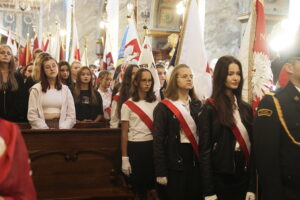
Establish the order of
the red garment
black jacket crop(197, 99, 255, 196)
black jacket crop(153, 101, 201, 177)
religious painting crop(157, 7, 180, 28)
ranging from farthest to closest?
religious painting crop(157, 7, 180, 28), black jacket crop(153, 101, 201, 177), black jacket crop(197, 99, 255, 196), the red garment

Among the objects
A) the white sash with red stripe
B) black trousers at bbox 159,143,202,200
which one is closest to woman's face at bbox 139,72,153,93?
black trousers at bbox 159,143,202,200

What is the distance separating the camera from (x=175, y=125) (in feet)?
11.4

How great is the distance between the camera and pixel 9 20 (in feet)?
96.0

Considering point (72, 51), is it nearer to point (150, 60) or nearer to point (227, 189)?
point (150, 60)

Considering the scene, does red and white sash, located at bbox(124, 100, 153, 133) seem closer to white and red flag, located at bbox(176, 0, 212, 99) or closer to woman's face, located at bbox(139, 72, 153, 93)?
woman's face, located at bbox(139, 72, 153, 93)

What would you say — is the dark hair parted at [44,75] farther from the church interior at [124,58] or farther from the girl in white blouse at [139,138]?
the girl in white blouse at [139,138]

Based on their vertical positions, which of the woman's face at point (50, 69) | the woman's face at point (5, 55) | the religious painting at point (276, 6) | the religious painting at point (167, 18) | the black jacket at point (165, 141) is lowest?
the black jacket at point (165, 141)

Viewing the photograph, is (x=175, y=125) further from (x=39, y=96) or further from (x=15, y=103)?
(x=15, y=103)

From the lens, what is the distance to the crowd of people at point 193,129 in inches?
88.7

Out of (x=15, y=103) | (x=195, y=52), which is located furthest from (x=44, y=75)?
(x=195, y=52)

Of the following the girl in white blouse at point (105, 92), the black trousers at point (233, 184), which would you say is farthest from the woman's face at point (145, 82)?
the girl in white blouse at point (105, 92)

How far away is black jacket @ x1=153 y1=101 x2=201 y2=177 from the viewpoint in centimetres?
337

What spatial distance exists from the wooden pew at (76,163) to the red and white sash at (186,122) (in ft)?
4.33

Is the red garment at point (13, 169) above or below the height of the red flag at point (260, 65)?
below
